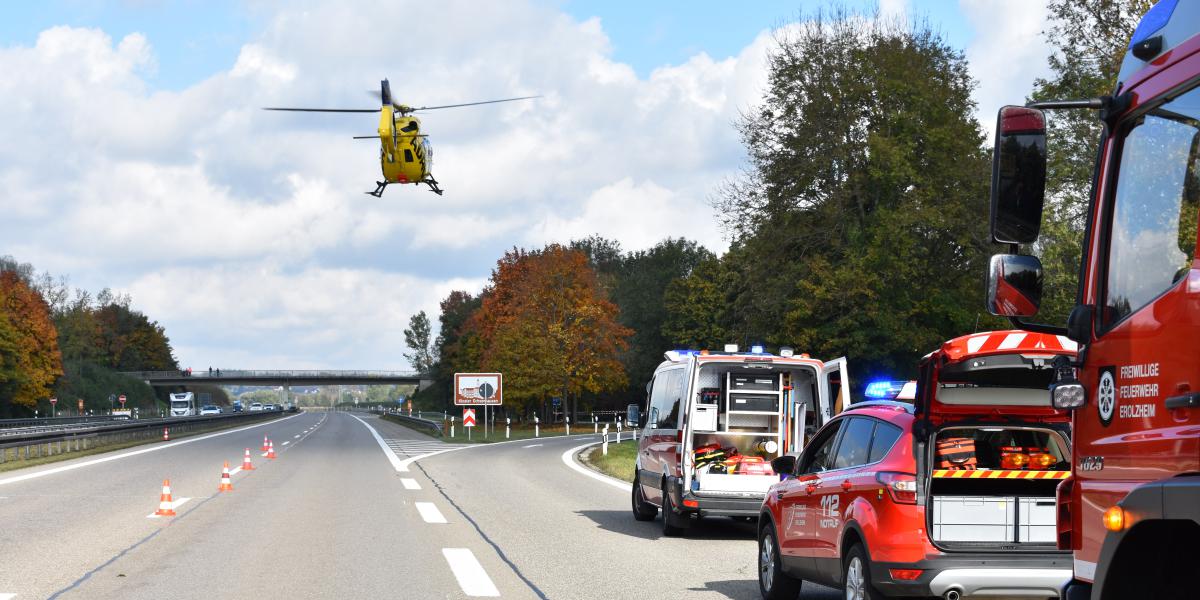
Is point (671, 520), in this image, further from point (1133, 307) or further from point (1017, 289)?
point (1133, 307)

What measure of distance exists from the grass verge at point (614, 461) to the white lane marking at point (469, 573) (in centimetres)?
1421

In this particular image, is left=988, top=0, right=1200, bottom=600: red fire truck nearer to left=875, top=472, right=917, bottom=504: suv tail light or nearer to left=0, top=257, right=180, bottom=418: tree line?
left=875, top=472, right=917, bottom=504: suv tail light

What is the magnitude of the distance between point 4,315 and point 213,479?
2990 inches

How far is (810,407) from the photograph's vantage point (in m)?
15.8

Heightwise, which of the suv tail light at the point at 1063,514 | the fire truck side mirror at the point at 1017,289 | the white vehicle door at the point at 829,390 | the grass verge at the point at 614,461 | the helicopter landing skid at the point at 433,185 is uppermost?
the helicopter landing skid at the point at 433,185

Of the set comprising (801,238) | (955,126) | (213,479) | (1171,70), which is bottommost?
(213,479)

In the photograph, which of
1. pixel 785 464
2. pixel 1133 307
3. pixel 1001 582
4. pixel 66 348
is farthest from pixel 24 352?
Result: pixel 1133 307

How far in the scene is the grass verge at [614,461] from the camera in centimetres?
2892

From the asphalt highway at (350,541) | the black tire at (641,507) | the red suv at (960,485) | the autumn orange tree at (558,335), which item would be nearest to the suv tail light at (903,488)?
the red suv at (960,485)

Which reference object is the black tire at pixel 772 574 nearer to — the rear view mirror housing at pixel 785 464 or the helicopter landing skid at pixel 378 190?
the rear view mirror housing at pixel 785 464

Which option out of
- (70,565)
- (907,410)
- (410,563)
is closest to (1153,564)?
(907,410)

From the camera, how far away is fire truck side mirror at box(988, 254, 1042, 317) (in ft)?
16.5

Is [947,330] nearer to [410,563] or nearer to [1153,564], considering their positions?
[410,563]

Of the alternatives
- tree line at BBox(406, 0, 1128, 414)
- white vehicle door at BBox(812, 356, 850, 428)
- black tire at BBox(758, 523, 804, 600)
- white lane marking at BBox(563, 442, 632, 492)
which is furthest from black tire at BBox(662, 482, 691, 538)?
tree line at BBox(406, 0, 1128, 414)
